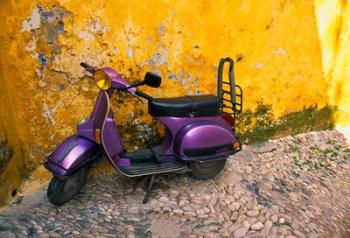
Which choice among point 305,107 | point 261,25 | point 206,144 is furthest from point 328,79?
point 206,144

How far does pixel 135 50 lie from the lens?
11.2ft

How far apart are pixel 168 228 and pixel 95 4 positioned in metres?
2.01

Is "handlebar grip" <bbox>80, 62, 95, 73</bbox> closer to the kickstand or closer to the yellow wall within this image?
the kickstand

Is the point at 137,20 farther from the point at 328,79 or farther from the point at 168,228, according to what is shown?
the point at 328,79

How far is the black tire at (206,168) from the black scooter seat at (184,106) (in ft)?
1.72

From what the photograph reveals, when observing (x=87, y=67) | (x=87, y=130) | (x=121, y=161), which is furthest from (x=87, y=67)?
(x=121, y=161)

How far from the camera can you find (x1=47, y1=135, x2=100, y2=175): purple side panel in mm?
2918

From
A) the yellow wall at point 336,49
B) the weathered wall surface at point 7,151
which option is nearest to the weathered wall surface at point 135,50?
the weathered wall surface at point 7,151

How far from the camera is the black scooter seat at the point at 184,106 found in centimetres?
318

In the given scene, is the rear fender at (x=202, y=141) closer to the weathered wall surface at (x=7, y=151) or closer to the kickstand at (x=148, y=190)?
the kickstand at (x=148, y=190)

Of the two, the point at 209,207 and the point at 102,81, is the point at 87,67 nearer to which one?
the point at 102,81

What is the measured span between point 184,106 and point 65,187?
124cm

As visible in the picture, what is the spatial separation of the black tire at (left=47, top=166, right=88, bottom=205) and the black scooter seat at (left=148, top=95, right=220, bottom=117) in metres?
0.84

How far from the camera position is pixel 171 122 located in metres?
3.22
